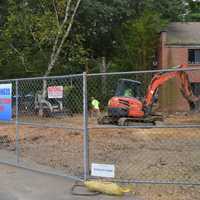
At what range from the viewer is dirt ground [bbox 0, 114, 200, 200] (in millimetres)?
10827

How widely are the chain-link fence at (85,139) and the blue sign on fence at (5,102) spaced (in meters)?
0.12

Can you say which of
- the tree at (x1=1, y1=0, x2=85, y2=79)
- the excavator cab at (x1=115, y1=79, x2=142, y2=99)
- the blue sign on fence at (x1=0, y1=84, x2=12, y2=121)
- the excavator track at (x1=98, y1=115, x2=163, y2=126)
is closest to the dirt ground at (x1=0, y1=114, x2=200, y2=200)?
the blue sign on fence at (x1=0, y1=84, x2=12, y2=121)

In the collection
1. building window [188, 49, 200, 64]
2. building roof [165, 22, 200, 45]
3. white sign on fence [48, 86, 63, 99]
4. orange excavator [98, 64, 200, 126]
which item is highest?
building roof [165, 22, 200, 45]

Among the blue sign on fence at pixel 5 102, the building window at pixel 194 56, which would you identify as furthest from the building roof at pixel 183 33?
the blue sign on fence at pixel 5 102

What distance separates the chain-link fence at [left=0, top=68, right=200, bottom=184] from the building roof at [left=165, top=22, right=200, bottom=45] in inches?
1280

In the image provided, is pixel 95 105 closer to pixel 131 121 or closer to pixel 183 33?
pixel 131 121

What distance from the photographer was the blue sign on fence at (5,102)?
13.1 metres

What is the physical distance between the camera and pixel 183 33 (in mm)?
53750

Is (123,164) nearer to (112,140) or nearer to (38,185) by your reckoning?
(38,185)

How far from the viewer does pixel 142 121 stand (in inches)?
988

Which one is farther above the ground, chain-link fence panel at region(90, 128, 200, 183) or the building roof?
the building roof

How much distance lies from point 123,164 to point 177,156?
1.50 meters

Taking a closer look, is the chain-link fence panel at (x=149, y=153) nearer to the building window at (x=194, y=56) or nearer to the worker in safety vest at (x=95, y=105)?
the worker in safety vest at (x=95, y=105)

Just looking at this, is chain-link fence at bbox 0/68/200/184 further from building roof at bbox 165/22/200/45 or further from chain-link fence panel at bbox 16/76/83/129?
building roof at bbox 165/22/200/45
